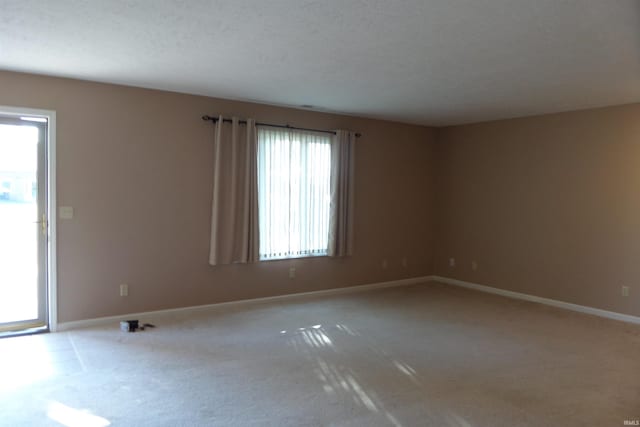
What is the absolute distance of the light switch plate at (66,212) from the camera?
429cm

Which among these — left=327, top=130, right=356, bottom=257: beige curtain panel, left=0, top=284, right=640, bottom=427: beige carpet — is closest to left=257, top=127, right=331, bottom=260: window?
left=327, top=130, right=356, bottom=257: beige curtain panel

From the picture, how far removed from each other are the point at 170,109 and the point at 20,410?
121 inches

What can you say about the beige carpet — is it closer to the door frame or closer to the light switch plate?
the door frame

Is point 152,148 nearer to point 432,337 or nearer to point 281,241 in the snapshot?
point 281,241

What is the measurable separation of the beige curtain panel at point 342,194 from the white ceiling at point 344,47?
1.04 metres

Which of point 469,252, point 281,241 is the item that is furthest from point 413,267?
point 281,241

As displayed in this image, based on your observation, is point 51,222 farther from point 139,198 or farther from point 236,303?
point 236,303

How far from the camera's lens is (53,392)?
302cm

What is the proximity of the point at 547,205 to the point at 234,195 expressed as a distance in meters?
3.86

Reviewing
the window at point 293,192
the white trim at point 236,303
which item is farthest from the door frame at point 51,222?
the window at point 293,192

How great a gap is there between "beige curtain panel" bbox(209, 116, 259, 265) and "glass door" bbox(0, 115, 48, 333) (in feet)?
5.38

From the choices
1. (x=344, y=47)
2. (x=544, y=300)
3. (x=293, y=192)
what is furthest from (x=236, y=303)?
(x=544, y=300)

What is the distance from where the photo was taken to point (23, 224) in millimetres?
4270

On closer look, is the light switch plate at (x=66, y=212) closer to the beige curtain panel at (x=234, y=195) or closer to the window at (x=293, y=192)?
the beige curtain panel at (x=234, y=195)
